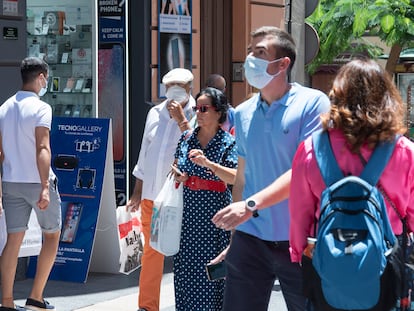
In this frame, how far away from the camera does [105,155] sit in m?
8.98

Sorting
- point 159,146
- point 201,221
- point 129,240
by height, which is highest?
point 159,146

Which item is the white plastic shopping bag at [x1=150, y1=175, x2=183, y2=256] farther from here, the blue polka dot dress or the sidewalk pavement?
the sidewalk pavement

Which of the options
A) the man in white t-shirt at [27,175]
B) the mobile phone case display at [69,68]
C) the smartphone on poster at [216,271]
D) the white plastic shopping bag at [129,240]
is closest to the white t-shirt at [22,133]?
the man in white t-shirt at [27,175]

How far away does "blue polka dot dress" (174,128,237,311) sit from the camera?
6.36 metres

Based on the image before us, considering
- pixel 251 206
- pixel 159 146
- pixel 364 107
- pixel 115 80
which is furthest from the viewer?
pixel 115 80

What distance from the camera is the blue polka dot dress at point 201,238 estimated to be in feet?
20.9

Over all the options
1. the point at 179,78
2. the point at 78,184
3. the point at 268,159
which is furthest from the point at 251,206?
the point at 78,184

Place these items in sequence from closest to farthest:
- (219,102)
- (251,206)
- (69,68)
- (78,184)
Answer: (251,206) < (219,102) < (78,184) < (69,68)

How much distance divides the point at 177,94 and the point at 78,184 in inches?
80.7

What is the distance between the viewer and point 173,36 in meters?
12.2

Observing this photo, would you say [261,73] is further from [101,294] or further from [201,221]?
[101,294]

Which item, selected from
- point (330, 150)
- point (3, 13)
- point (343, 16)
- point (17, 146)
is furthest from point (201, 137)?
point (343, 16)

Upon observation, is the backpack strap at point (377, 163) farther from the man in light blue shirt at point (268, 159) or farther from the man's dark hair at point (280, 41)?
the man's dark hair at point (280, 41)

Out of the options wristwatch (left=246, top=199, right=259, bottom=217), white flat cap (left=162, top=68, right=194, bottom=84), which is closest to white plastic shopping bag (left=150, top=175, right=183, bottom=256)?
white flat cap (left=162, top=68, right=194, bottom=84)
